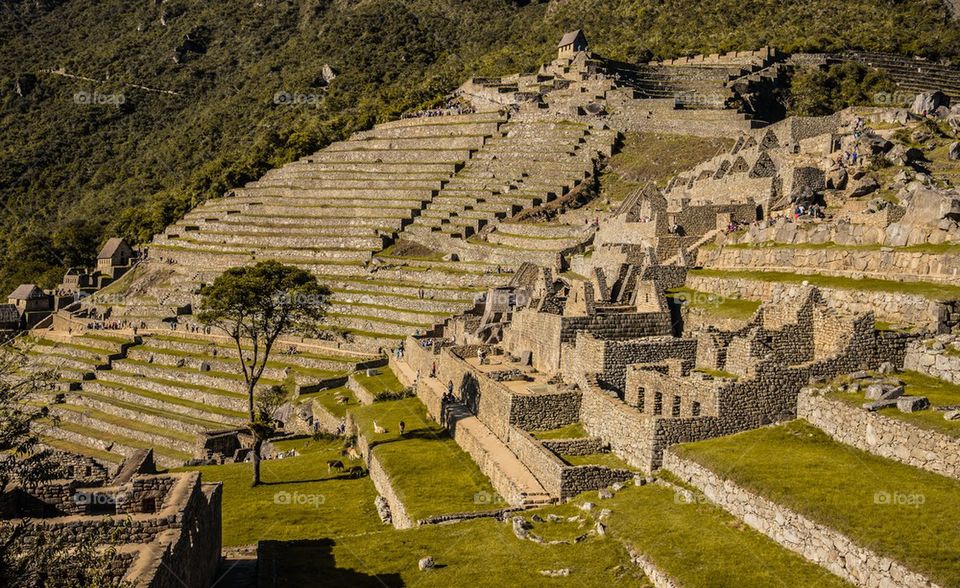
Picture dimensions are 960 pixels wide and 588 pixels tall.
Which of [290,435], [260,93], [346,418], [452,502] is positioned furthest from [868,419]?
[260,93]

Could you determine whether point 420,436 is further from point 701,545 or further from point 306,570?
point 701,545

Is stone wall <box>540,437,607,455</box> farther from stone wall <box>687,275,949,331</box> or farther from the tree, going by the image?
the tree

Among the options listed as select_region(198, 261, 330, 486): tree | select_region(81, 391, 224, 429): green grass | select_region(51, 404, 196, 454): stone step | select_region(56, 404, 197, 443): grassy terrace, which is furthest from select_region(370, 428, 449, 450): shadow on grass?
select_region(81, 391, 224, 429): green grass

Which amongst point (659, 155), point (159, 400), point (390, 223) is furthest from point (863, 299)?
point (390, 223)

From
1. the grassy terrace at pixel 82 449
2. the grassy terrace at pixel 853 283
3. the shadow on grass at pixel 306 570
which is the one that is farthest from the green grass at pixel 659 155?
the shadow on grass at pixel 306 570

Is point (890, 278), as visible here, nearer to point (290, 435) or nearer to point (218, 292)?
point (218, 292)

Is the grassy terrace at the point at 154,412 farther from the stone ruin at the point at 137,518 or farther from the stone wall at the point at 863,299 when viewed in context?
the stone wall at the point at 863,299
